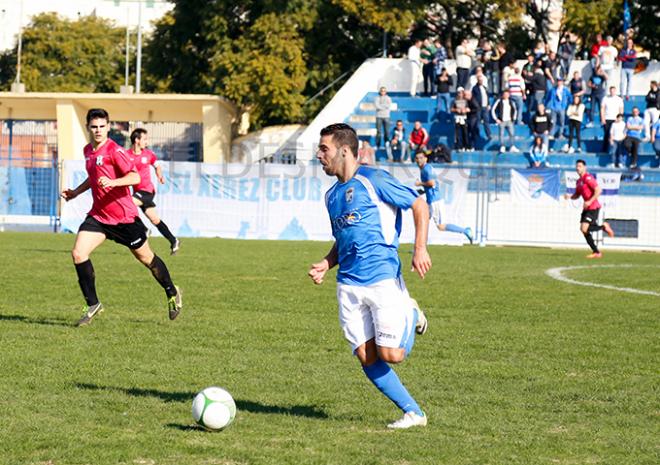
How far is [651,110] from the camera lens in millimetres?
32750

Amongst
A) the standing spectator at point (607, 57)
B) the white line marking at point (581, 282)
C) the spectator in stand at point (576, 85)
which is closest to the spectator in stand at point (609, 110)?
the spectator in stand at point (576, 85)

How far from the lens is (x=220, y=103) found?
4000cm

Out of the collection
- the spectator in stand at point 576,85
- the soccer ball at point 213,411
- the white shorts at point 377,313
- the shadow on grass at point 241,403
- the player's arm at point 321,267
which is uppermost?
the spectator in stand at point 576,85

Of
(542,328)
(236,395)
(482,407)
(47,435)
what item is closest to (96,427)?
(47,435)

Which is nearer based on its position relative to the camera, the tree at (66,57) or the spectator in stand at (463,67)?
the spectator in stand at (463,67)

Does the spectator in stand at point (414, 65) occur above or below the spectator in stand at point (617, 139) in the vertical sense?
above

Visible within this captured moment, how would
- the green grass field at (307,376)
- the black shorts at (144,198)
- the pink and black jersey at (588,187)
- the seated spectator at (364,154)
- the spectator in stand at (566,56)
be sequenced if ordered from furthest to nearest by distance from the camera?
the spectator in stand at (566,56)
the pink and black jersey at (588,187)
the black shorts at (144,198)
the seated spectator at (364,154)
the green grass field at (307,376)

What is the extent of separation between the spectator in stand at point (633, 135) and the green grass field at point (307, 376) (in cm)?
1646

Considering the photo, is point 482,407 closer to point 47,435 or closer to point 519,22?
point 47,435

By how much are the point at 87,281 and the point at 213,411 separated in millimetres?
5101

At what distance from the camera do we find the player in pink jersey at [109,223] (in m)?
11.1

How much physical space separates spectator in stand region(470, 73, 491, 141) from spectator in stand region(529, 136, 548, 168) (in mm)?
1845

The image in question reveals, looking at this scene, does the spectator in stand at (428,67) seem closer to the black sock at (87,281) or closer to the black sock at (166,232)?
the black sock at (166,232)

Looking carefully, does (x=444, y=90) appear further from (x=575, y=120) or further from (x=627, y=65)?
(x=627, y=65)
